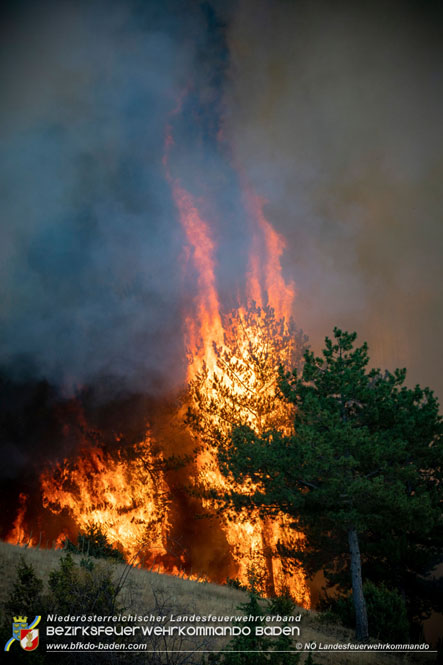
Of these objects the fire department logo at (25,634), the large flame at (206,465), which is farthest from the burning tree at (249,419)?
the fire department logo at (25,634)

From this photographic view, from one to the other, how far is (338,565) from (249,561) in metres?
9.26

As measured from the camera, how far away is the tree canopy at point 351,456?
12.6m

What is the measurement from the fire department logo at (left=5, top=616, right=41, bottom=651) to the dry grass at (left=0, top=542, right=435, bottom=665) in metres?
3.15

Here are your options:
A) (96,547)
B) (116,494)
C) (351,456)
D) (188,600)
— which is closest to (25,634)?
(188,600)

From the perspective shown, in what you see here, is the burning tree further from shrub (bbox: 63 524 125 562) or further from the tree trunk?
the tree trunk

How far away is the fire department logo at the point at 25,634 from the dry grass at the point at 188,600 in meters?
3.15

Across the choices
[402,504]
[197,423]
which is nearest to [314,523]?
[402,504]

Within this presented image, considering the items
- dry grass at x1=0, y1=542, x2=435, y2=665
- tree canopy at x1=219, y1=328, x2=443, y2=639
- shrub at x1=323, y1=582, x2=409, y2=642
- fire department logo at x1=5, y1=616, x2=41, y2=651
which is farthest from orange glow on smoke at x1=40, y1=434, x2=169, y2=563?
fire department logo at x1=5, y1=616, x2=41, y2=651

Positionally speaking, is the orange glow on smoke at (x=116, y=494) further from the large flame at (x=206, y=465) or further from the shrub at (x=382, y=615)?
the shrub at (x=382, y=615)

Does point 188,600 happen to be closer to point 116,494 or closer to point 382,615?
point 382,615

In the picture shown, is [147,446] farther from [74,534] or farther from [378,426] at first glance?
[378,426]

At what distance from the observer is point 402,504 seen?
479 inches

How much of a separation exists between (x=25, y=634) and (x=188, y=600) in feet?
27.9

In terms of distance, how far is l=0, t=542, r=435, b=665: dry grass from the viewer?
980 centimetres
